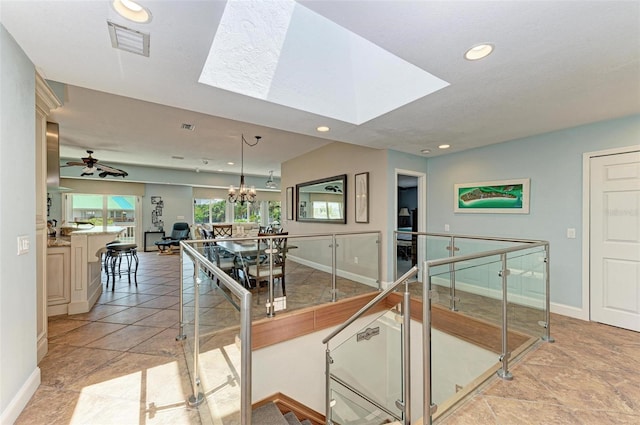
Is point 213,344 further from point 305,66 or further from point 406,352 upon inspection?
point 305,66

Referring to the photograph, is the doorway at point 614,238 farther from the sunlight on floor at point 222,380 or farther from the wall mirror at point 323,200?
the sunlight on floor at point 222,380

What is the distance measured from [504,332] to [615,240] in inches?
84.8

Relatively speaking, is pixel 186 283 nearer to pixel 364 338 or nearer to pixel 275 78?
pixel 364 338

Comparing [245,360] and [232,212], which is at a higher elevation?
[232,212]

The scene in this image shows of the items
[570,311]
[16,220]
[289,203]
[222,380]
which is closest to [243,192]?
[289,203]

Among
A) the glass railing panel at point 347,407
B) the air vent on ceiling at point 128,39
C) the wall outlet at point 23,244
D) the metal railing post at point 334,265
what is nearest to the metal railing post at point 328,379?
the glass railing panel at point 347,407

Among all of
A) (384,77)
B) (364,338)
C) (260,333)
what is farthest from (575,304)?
(260,333)

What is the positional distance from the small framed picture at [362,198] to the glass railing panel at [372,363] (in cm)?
246

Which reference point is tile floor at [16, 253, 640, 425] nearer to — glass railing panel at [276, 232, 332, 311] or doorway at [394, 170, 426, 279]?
glass railing panel at [276, 232, 332, 311]

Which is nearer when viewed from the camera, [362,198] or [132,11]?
[132,11]

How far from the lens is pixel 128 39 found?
1.72 m

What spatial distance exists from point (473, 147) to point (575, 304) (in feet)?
8.35

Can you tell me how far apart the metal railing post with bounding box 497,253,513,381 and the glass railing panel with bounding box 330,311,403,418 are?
86 centimetres

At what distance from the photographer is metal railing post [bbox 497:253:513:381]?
2178 millimetres
